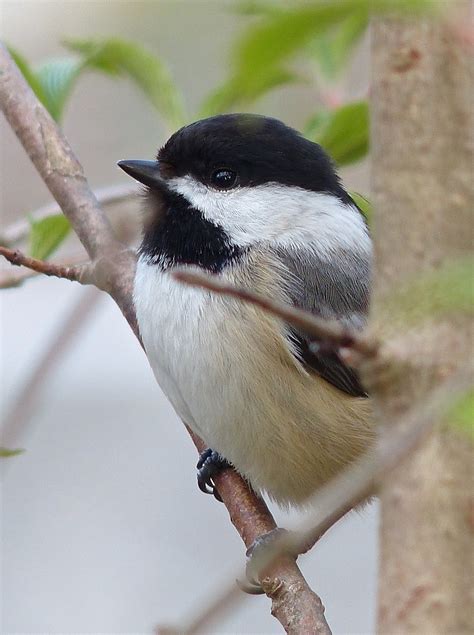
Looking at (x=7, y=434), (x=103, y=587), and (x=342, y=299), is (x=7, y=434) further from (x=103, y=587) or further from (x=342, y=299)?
(x=103, y=587)

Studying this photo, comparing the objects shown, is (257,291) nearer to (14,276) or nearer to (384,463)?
(14,276)

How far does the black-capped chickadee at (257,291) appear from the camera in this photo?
195cm

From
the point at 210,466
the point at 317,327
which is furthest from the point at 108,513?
the point at 317,327

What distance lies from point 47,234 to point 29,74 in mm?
376

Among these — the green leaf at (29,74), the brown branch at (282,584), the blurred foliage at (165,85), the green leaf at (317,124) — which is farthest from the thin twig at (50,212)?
the brown branch at (282,584)

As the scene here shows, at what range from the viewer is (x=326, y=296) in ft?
6.79

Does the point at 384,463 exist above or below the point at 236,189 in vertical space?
below

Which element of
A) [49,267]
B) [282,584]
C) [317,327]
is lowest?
[317,327]

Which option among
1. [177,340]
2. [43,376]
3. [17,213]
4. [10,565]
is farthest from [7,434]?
[17,213]

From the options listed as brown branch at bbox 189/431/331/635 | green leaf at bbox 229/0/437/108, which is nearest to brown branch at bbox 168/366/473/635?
green leaf at bbox 229/0/437/108

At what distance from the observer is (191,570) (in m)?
4.64

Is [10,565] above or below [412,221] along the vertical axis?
above

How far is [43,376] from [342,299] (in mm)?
736

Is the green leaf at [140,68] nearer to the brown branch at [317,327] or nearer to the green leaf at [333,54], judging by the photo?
the green leaf at [333,54]
